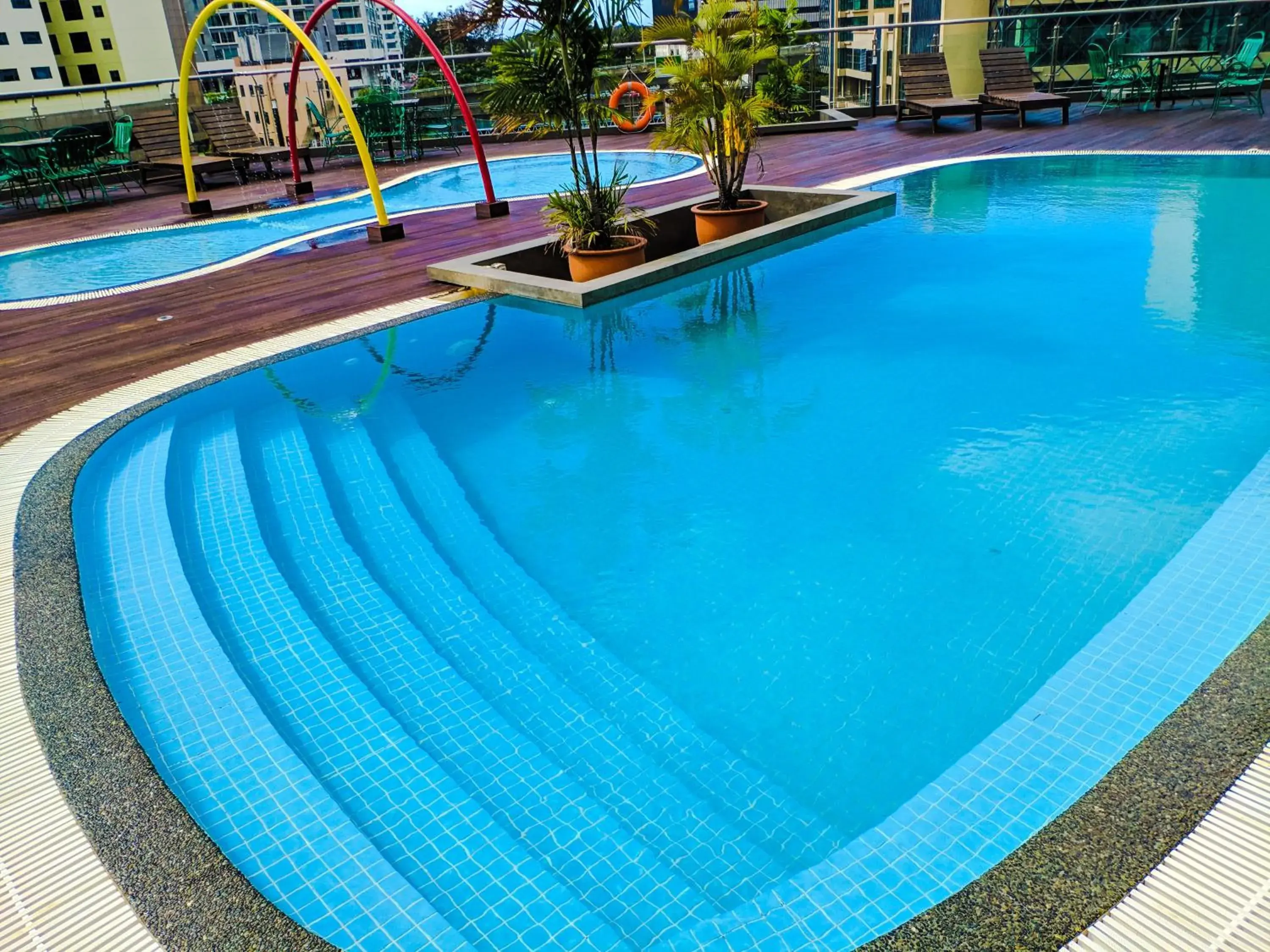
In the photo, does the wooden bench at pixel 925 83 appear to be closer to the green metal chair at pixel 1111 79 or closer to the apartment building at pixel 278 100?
the green metal chair at pixel 1111 79

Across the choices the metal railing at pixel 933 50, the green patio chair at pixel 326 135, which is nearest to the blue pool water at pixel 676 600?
the metal railing at pixel 933 50

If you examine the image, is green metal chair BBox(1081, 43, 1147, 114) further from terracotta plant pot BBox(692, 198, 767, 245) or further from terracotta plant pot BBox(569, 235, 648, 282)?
terracotta plant pot BBox(569, 235, 648, 282)

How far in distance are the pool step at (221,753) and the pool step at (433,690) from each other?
12.8 inches

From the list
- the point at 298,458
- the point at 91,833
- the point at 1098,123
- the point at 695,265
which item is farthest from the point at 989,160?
the point at 91,833

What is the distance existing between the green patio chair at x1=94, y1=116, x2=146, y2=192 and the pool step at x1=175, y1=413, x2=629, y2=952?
10.3m

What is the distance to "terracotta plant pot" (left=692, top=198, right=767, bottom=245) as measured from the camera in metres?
7.84

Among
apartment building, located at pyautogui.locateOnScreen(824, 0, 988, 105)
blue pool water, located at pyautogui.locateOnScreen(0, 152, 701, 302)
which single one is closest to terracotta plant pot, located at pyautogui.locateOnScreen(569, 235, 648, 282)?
blue pool water, located at pyautogui.locateOnScreen(0, 152, 701, 302)

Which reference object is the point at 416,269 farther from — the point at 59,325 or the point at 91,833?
the point at 91,833

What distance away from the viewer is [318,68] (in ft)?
26.5

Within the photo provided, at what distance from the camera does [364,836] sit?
223 centimetres

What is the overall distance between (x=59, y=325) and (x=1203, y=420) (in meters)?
7.08

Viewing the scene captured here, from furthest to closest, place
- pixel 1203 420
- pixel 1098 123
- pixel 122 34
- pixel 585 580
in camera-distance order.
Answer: pixel 122 34 → pixel 1098 123 → pixel 1203 420 → pixel 585 580

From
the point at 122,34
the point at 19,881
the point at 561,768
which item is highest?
the point at 122,34

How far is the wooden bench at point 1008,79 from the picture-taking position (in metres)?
12.3
